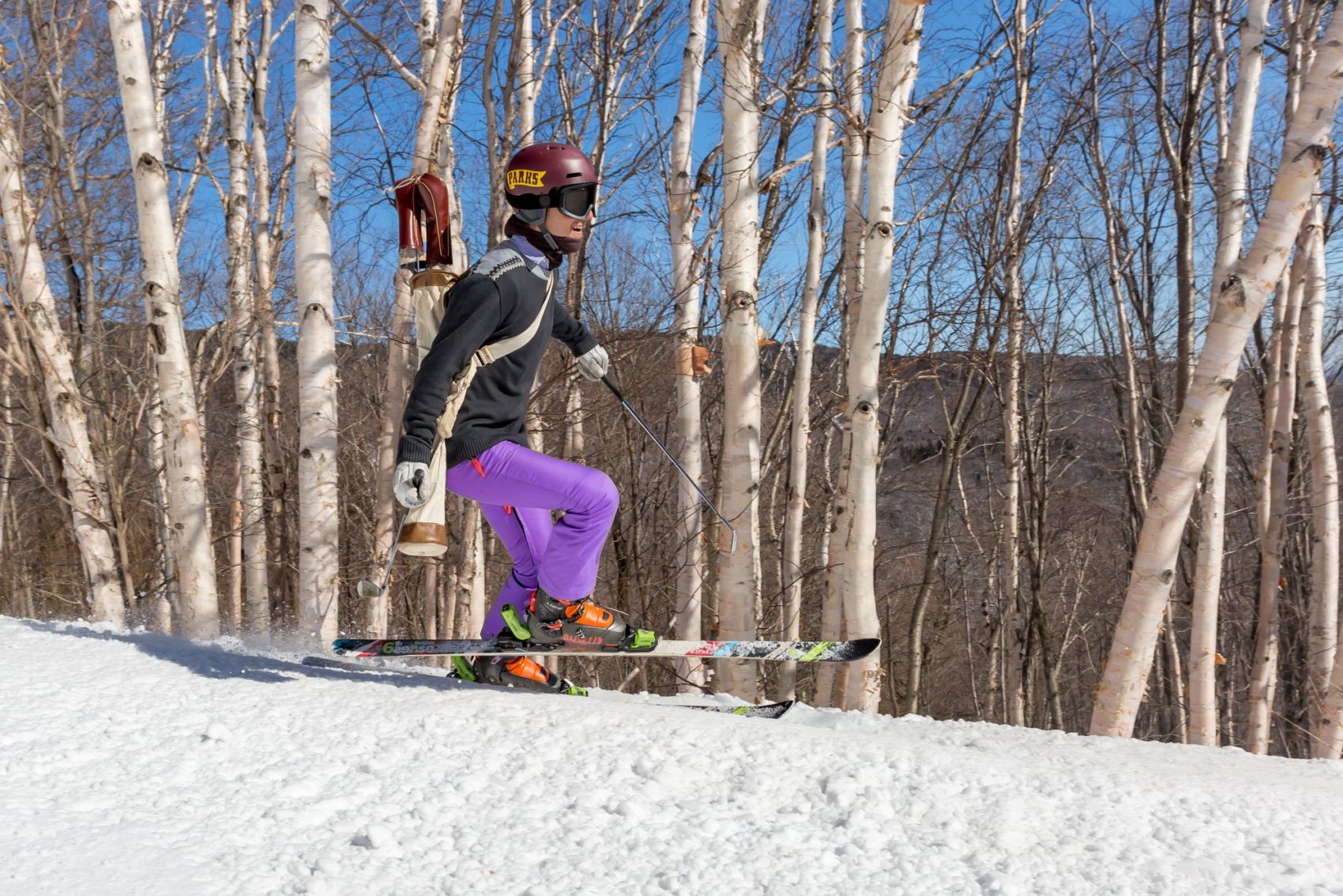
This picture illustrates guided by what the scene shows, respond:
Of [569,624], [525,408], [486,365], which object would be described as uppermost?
[486,365]

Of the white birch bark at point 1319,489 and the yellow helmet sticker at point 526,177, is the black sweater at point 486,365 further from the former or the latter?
the white birch bark at point 1319,489

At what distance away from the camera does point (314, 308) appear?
528 cm

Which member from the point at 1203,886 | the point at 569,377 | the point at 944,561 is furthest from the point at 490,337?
the point at 944,561

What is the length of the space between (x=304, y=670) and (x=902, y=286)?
8.90 meters

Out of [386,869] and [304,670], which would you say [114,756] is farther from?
[304,670]

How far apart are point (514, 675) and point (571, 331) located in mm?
1640

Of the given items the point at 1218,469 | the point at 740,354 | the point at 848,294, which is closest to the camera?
the point at 740,354

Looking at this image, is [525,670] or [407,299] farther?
[407,299]

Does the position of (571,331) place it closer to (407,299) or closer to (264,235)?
(407,299)

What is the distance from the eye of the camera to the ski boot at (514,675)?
13.5ft

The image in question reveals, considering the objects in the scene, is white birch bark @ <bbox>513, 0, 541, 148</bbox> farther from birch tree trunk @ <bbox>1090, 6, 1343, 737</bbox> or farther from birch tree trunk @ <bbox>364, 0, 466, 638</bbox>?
birch tree trunk @ <bbox>1090, 6, 1343, 737</bbox>

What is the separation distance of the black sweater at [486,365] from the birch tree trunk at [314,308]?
6.72 ft

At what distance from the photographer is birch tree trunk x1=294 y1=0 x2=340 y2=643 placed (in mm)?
5266

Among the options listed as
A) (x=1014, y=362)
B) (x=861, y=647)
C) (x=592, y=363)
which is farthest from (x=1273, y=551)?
(x=592, y=363)
